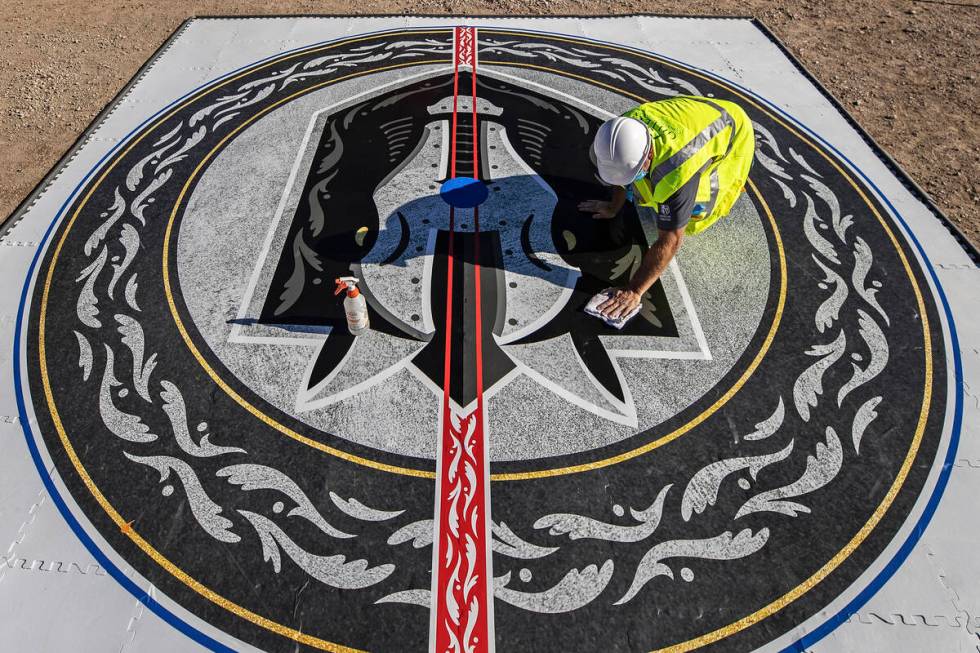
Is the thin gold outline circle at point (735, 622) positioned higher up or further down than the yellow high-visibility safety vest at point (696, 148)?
further down

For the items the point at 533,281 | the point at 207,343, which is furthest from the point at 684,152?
the point at 207,343

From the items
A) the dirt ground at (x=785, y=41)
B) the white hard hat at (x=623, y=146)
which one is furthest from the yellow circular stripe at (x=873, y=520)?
the white hard hat at (x=623, y=146)

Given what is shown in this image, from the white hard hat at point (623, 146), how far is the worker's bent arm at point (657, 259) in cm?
82

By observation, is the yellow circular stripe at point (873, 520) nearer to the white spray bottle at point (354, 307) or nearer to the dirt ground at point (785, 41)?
the dirt ground at point (785, 41)

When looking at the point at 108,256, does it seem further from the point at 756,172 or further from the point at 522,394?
the point at 756,172

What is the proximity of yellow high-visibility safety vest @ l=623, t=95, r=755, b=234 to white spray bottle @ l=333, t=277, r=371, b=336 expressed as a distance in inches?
132

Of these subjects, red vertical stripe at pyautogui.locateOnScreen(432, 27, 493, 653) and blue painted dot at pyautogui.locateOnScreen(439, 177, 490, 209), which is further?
blue painted dot at pyautogui.locateOnScreen(439, 177, 490, 209)

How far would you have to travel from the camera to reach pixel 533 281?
715 cm

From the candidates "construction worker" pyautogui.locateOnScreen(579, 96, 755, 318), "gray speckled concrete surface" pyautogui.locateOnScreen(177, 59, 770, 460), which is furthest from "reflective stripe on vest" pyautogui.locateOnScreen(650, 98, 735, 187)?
"gray speckled concrete surface" pyautogui.locateOnScreen(177, 59, 770, 460)

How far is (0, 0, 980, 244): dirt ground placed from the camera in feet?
29.8

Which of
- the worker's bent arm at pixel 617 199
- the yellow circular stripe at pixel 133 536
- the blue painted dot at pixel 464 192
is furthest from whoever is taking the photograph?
the blue painted dot at pixel 464 192

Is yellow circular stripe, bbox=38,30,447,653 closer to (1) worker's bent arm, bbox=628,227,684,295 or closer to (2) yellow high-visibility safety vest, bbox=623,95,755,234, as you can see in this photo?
(1) worker's bent arm, bbox=628,227,684,295

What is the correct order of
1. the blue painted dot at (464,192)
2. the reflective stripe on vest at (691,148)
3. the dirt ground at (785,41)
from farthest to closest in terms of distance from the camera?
the dirt ground at (785,41)
the blue painted dot at (464,192)
the reflective stripe on vest at (691,148)

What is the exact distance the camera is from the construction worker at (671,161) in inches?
230
